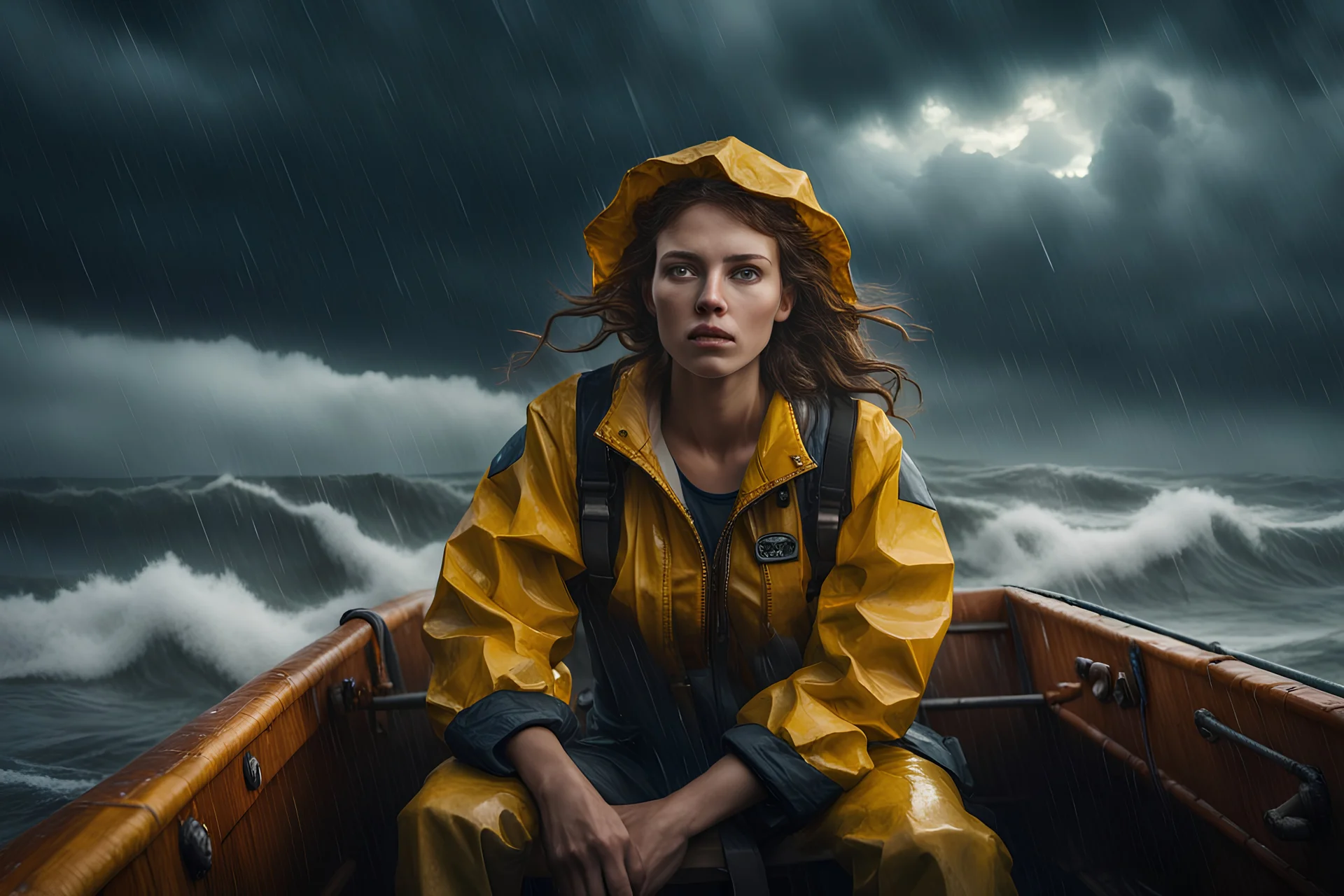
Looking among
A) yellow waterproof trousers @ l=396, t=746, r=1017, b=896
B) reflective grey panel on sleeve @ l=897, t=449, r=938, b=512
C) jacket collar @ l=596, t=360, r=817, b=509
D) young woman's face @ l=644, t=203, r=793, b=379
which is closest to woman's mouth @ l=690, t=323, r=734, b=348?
young woman's face @ l=644, t=203, r=793, b=379

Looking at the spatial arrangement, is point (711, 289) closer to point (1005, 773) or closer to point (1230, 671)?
point (1230, 671)

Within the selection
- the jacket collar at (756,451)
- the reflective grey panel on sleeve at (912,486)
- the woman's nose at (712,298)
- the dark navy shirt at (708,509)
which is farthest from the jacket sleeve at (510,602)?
the reflective grey panel on sleeve at (912,486)

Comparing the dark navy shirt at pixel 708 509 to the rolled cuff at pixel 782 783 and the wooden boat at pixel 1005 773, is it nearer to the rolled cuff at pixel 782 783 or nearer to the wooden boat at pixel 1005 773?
the rolled cuff at pixel 782 783

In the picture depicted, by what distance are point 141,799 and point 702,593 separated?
0.85 meters

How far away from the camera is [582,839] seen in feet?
Answer: 3.70

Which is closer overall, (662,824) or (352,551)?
(662,824)

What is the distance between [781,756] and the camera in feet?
4.04

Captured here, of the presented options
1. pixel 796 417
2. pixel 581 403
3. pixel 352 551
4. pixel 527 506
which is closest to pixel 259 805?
pixel 527 506

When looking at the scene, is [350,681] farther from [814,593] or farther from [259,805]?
[814,593]

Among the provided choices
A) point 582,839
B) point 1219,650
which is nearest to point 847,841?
point 582,839

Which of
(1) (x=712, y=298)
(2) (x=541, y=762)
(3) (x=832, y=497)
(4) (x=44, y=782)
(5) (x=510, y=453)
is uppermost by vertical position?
(1) (x=712, y=298)

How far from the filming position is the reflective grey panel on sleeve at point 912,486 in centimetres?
149

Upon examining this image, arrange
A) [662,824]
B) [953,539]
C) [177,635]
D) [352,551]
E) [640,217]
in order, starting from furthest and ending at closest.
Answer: [352,551], [953,539], [177,635], [640,217], [662,824]

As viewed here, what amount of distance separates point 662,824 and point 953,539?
1270cm
